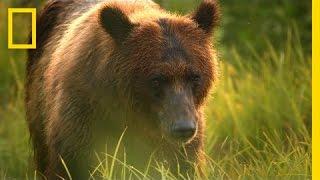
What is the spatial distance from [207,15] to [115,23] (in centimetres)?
69

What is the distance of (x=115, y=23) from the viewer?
6219 mm

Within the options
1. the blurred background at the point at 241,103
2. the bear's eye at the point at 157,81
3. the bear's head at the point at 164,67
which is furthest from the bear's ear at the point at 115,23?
the blurred background at the point at 241,103

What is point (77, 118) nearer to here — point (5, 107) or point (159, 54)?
point (159, 54)

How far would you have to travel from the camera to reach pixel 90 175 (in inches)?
243

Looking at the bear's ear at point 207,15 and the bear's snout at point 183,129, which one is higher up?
the bear's ear at point 207,15

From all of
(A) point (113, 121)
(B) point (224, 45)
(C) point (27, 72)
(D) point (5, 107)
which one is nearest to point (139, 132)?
(A) point (113, 121)

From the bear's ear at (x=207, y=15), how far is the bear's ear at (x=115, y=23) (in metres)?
0.54

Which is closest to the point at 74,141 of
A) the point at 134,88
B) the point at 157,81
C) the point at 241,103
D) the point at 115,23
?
the point at 134,88

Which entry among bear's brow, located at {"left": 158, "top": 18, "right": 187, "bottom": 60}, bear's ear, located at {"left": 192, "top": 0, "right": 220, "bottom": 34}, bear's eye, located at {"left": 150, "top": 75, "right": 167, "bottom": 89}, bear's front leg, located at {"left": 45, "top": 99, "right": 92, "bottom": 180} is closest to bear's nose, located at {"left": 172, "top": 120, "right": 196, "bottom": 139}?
bear's eye, located at {"left": 150, "top": 75, "right": 167, "bottom": 89}

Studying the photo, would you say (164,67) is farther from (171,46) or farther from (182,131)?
(182,131)

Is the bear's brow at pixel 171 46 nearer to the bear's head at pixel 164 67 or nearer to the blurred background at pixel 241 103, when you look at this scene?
the bear's head at pixel 164 67

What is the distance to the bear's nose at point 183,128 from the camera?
5.84 metres

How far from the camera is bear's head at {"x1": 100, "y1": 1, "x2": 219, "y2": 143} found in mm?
5957

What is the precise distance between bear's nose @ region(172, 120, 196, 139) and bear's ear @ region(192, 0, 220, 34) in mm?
893
